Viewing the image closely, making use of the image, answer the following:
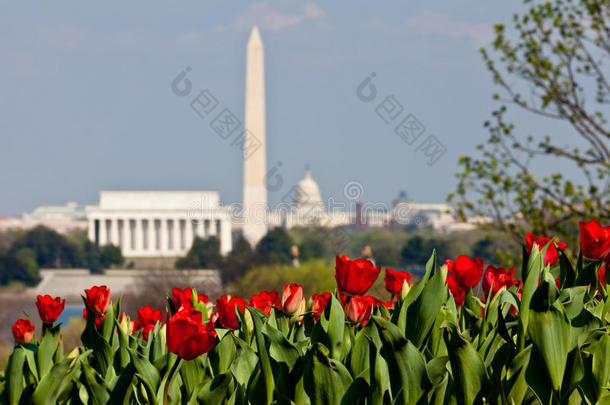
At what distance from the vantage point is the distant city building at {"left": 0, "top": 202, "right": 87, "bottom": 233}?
460 feet

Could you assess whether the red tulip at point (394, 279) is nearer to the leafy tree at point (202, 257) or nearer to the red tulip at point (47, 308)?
the red tulip at point (47, 308)

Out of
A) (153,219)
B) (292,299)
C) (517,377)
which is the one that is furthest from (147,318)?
(153,219)

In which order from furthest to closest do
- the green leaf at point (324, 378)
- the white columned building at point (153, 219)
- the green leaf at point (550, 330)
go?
the white columned building at point (153, 219) → the green leaf at point (324, 378) → the green leaf at point (550, 330)

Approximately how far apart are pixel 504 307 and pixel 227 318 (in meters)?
1.33

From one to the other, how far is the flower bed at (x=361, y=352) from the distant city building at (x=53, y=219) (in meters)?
134

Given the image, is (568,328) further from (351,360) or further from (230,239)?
(230,239)

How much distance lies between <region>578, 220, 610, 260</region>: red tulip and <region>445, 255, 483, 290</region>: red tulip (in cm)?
59

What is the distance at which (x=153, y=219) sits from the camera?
348 ft

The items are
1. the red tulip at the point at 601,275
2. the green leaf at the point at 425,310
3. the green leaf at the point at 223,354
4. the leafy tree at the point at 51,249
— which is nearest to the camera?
the green leaf at the point at 425,310

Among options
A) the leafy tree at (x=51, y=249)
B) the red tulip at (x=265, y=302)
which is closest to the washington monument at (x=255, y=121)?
the leafy tree at (x=51, y=249)

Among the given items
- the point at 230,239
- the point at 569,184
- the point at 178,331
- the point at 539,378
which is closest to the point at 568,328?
the point at 539,378

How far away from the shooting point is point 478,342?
3.78 metres

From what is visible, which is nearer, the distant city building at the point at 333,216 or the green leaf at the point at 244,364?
the green leaf at the point at 244,364

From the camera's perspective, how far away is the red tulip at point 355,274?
13.0 ft
